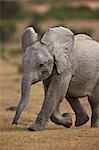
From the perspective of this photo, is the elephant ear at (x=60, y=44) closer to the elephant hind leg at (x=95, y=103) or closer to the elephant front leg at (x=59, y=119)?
the elephant front leg at (x=59, y=119)

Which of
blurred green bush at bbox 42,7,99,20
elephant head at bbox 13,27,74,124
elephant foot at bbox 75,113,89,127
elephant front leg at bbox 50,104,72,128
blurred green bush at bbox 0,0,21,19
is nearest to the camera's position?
elephant head at bbox 13,27,74,124

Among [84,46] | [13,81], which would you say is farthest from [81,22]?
[84,46]

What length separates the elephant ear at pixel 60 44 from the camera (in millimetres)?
9797

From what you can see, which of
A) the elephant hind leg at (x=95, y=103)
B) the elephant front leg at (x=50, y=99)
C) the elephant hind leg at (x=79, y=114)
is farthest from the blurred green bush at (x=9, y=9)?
the elephant front leg at (x=50, y=99)

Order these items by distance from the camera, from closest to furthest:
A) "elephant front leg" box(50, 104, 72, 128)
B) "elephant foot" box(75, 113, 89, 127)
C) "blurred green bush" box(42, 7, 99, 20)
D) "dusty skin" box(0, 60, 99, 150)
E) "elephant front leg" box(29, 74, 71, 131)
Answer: "dusty skin" box(0, 60, 99, 150)
"elephant front leg" box(29, 74, 71, 131)
"elephant front leg" box(50, 104, 72, 128)
"elephant foot" box(75, 113, 89, 127)
"blurred green bush" box(42, 7, 99, 20)

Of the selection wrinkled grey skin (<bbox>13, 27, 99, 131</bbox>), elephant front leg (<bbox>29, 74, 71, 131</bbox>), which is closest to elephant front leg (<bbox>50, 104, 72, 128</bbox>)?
wrinkled grey skin (<bbox>13, 27, 99, 131</bbox>)

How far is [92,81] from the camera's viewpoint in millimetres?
10461

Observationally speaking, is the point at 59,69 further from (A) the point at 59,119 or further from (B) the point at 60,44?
(A) the point at 59,119

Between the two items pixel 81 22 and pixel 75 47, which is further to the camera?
pixel 81 22

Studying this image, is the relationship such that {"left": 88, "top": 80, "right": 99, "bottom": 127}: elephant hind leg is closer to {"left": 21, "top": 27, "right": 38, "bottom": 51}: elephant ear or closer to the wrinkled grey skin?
the wrinkled grey skin

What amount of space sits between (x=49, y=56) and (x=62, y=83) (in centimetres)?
51

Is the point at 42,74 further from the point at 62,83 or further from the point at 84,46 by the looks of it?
the point at 84,46

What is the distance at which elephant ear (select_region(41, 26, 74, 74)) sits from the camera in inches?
386

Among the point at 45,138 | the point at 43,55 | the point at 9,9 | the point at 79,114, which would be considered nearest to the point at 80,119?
the point at 79,114
